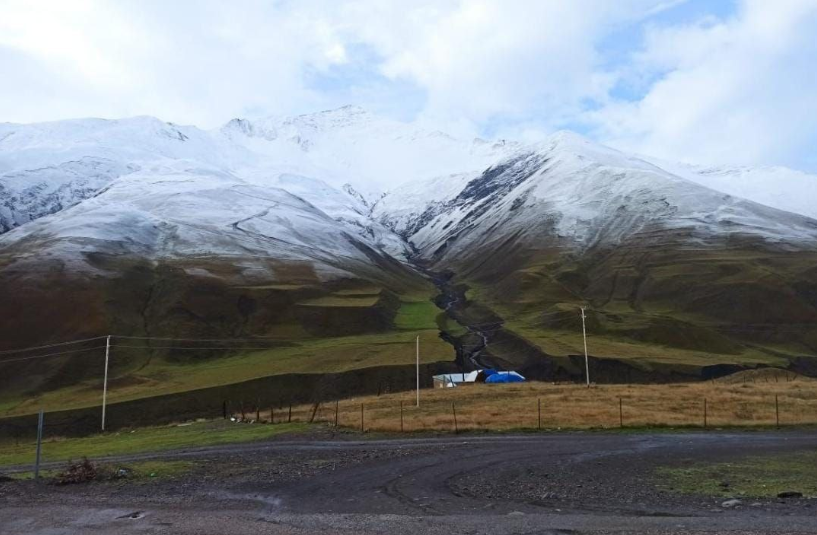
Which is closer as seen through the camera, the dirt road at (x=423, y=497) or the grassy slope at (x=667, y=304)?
the dirt road at (x=423, y=497)

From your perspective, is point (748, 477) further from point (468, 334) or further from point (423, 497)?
point (468, 334)

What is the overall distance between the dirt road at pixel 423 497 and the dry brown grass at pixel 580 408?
903 cm

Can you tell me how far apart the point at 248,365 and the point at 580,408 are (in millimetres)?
70344

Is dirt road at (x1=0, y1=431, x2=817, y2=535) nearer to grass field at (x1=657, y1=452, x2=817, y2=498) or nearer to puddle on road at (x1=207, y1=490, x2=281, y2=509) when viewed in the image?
puddle on road at (x1=207, y1=490, x2=281, y2=509)

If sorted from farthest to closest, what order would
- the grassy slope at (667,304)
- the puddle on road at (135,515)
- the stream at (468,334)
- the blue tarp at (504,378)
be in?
the grassy slope at (667,304) < the stream at (468,334) < the blue tarp at (504,378) < the puddle on road at (135,515)

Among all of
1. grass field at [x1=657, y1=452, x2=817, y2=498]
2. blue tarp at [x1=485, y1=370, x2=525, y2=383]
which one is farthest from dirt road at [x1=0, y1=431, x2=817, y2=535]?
blue tarp at [x1=485, y1=370, x2=525, y2=383]

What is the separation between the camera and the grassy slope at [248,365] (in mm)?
94562

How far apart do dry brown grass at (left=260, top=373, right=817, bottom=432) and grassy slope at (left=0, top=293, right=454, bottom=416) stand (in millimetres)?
38638

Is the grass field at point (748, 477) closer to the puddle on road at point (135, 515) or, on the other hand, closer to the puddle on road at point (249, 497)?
the puddle on road at point (249, 497)

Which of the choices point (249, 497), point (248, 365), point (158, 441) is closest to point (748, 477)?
point (249, 497)

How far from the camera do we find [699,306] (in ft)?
498

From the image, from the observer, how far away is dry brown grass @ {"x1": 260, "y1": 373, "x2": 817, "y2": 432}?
135 feet

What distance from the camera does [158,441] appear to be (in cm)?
4331

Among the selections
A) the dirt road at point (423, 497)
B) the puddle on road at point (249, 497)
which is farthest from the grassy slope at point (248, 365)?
the puddle on road at point (249, 497)
